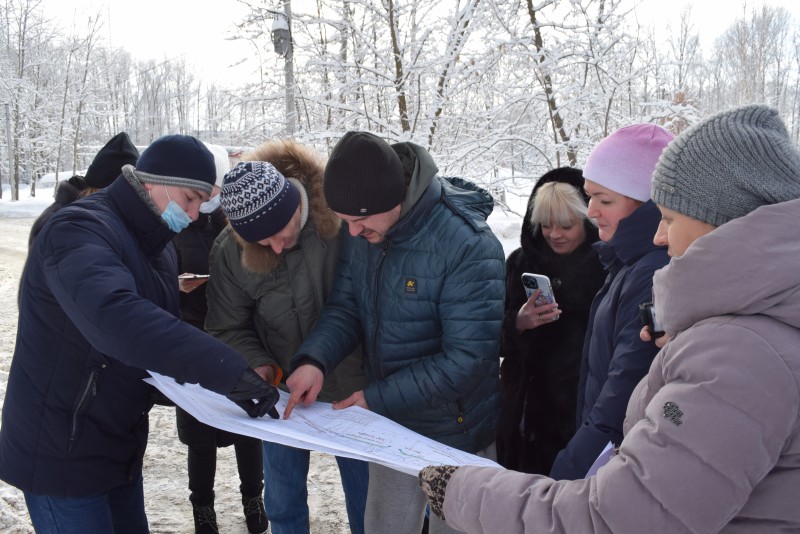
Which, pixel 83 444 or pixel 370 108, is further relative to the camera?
pixel 370 108

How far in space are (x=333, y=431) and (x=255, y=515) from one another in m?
1.63

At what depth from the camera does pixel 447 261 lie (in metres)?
1.94

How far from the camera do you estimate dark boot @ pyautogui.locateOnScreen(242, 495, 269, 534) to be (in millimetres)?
A: 3020

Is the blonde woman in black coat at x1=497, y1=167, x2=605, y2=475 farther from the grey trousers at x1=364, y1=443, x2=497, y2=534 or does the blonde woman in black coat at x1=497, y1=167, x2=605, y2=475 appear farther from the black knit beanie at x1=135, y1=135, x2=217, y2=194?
the black knit beanie at x1=135, y1=135, x2=217, y2=194

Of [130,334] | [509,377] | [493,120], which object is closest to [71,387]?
[130,334]

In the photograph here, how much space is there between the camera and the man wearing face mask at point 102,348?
154 cm

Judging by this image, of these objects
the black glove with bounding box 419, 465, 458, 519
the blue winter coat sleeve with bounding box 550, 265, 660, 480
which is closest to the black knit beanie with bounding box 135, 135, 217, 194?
the black glove with bounding box 419, 465, 458, 519

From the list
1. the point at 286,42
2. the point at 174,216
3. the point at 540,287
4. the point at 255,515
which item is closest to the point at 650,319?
the point at 540,287

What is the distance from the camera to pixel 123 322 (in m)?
1.51

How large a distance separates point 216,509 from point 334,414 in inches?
68.4

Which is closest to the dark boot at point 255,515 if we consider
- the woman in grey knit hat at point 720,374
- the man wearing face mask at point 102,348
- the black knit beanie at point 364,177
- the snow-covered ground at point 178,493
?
the snow-covered ground at point 178,493

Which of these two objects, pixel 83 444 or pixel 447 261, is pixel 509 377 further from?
pixel 83 444

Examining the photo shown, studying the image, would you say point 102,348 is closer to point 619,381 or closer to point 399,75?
point 619,381

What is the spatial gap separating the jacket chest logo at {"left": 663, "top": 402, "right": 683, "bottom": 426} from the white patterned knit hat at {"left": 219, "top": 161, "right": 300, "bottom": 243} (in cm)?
146
